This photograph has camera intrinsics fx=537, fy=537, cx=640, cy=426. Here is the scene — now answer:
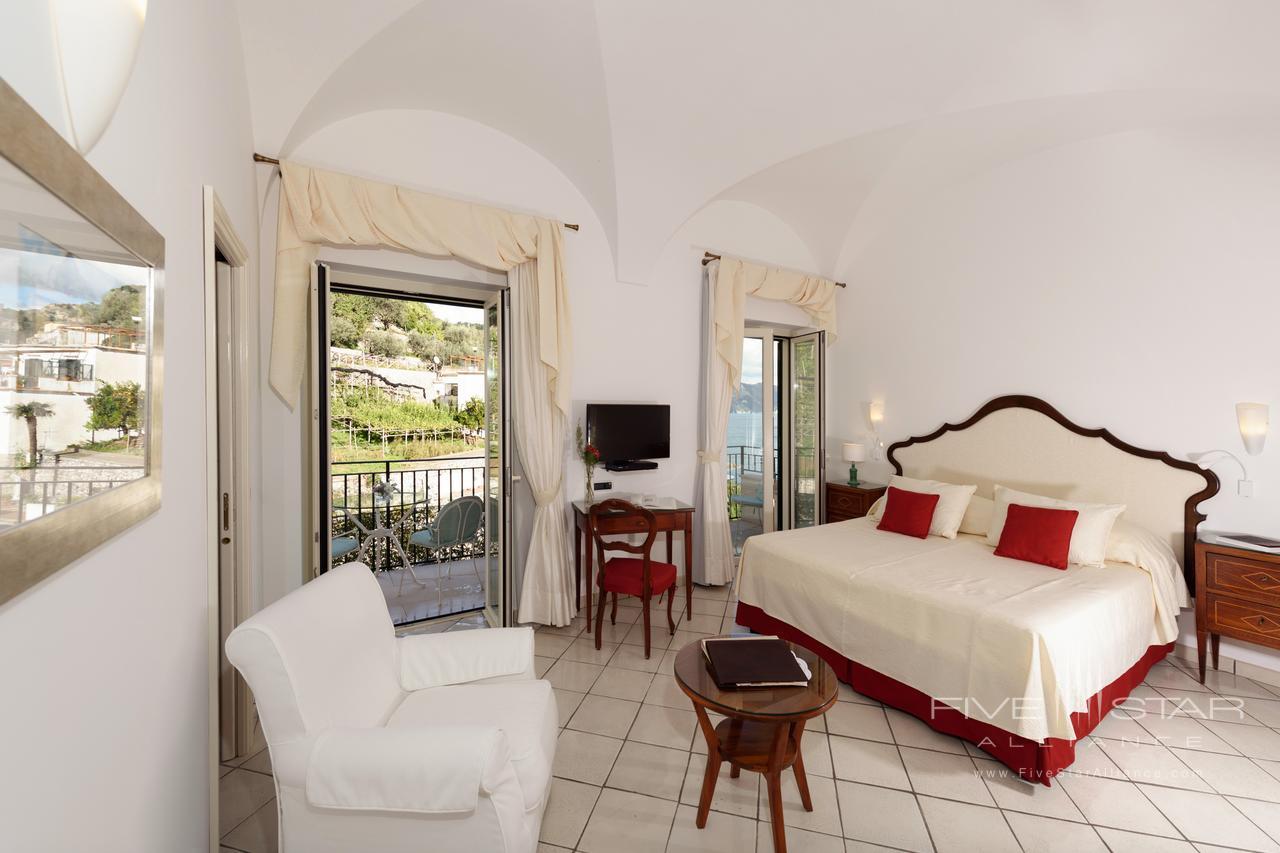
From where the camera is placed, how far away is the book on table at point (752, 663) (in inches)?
72.2

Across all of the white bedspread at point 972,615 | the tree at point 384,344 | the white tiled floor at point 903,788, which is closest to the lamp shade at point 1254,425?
the white bedspread at point 972,615

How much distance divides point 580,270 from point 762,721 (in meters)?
3.07

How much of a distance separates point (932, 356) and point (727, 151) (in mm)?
2347

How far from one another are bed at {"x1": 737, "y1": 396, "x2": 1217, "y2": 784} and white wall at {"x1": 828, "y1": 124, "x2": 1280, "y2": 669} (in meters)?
0.21

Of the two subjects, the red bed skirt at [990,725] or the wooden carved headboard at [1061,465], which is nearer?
the red bed skirt at [990,725]

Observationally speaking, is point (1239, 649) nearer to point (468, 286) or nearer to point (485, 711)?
point (485, 711)

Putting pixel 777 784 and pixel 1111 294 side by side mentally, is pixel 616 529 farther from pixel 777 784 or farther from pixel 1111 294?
pixel 1111 294

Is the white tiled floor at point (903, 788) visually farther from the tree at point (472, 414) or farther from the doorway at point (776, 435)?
the tree at point (472, 414)

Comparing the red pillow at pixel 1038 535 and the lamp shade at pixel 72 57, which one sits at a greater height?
the lamp shade at pixel 72 57

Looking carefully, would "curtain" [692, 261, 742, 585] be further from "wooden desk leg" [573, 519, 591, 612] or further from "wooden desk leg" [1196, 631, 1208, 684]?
"wooden desk leg" [1196, 631, 1208, 684]

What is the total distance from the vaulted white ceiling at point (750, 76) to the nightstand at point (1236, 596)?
7.49 feet

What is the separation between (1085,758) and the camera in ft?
7.30

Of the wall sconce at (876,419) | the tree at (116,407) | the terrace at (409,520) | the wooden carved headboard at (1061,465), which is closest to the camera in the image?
the tree at (116,407)

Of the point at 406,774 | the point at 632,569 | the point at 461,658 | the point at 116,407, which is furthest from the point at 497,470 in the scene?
the point at 116,407
